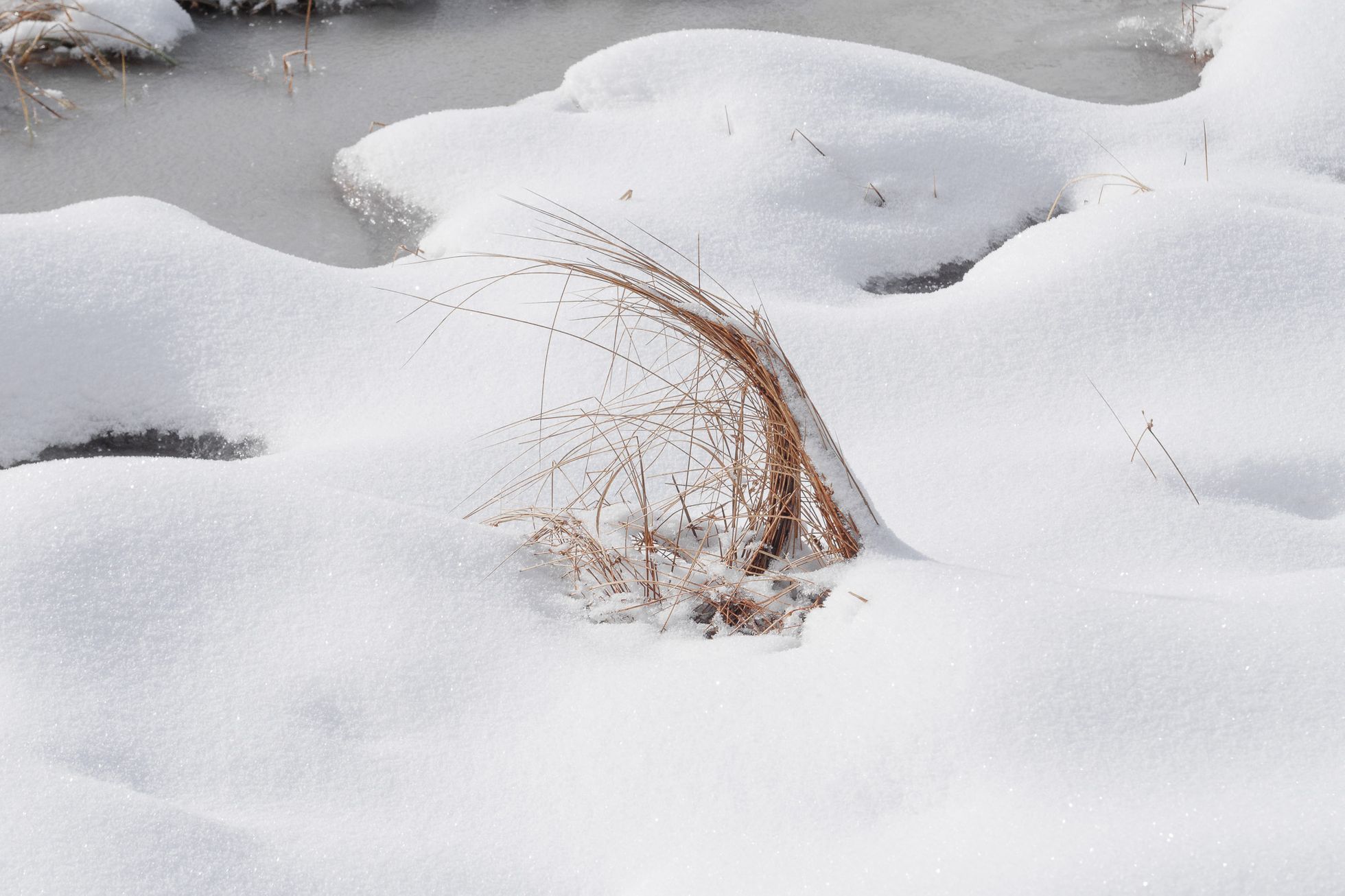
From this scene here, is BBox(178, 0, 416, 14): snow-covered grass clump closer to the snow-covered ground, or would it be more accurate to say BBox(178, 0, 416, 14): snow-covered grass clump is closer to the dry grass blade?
the snow-covered ground

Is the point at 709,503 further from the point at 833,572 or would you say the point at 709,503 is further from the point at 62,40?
the point at 62,40

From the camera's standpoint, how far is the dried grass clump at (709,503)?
4.65 feet

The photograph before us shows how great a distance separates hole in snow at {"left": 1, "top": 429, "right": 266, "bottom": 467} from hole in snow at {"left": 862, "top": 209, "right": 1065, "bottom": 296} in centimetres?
136

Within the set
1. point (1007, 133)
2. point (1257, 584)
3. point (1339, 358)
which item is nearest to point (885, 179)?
point (1007, 133)

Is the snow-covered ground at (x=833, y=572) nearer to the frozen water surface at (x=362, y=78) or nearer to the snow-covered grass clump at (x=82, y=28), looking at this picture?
the frozen water surface at (x=362, y=78)

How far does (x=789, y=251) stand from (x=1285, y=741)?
5.15 feet

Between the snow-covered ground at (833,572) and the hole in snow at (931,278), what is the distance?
0.03 m

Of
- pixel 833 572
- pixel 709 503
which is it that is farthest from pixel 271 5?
pixel 833 572

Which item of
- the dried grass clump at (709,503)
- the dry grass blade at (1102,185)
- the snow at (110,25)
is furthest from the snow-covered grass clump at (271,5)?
the dried grass clump at (709,503)

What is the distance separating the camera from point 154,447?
2.06 meters

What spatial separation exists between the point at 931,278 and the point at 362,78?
72.4 inches

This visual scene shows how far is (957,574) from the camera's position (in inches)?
50.9

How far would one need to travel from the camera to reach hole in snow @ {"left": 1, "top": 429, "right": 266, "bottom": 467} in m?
2.02

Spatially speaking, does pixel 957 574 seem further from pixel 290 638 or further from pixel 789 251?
pixel 789 251
